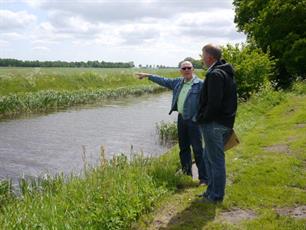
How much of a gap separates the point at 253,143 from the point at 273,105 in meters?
9.60

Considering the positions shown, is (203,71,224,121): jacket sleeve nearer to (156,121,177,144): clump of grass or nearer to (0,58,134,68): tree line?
(156,121,177,144): clump of grass

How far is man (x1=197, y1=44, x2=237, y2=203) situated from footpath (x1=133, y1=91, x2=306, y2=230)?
0.58m

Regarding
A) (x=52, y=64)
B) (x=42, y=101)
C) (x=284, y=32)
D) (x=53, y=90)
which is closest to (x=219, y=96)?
(x=42, y=101)

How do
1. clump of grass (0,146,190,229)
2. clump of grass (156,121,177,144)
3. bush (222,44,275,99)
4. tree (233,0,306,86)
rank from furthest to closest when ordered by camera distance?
tree (233,0,306,86) < bush (222,44,275,99) < clump of grass (156,121,177,144) < clump of grass (0,146,190,229)

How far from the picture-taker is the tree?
2945cm

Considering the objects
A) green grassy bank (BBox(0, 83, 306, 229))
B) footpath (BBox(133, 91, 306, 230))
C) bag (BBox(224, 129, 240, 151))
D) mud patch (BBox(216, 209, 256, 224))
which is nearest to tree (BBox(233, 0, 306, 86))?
footpath (BBox(133, 91, 306, 230))

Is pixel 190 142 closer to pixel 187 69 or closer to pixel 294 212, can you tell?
pixel 187 69

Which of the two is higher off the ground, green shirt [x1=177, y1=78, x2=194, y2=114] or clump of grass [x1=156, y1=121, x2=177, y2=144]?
green shirt [x1=177, y1=78, x2=194, y2=114]

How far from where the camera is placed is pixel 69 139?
61.2 ft

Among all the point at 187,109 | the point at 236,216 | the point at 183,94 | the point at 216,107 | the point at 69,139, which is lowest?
the point at 69,139

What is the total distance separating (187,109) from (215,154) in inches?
51.4

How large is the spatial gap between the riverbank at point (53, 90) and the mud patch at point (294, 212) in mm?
21729

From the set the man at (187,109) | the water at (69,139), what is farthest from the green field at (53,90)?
the man at (187,109)

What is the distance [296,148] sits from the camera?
35.2 ft
